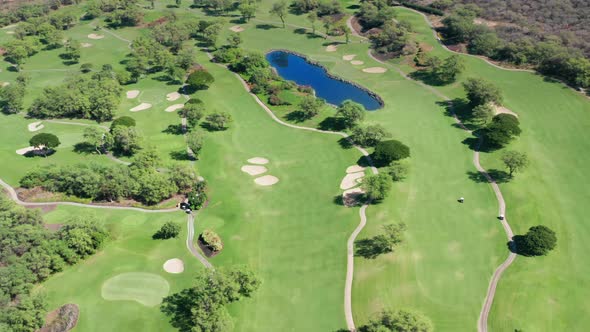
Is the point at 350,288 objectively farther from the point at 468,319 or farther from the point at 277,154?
the point at 277,154

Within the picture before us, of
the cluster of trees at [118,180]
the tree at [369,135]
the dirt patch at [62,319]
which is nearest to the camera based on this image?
the dirt patch at [62,319]

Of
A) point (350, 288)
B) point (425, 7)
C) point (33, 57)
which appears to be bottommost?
point (33, 57)

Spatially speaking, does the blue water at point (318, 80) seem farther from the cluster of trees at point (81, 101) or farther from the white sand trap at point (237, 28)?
the cluster of trees at point (81, 101)

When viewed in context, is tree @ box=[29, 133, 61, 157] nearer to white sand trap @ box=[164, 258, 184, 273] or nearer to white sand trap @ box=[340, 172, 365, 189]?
white sand trap @ box=[164, 258, 184, 273]

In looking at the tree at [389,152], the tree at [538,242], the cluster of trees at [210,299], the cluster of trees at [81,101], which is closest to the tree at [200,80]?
the cluster of trees at [81,101]

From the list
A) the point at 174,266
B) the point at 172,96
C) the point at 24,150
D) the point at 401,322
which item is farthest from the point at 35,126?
the point at 401,322

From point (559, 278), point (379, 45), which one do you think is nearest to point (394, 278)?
point (559, 278)
